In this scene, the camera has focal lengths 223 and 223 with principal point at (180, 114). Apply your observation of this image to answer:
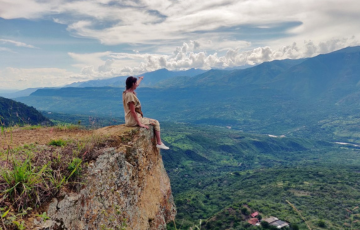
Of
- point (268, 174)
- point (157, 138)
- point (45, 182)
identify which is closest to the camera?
point (45, 182)

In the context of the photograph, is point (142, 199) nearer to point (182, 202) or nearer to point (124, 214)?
point (124, 214)

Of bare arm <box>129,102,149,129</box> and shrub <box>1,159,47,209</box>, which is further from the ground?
bare arm <box>129,102,149,129</box>

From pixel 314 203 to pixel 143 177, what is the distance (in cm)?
7928

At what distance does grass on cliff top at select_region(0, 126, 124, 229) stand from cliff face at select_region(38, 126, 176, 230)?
28cm

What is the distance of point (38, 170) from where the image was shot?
5355 mm

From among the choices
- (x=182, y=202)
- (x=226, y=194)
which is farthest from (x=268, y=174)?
(x=182, y=202)

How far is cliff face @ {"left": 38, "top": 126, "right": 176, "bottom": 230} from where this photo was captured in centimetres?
A: 535

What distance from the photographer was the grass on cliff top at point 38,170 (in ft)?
14.4

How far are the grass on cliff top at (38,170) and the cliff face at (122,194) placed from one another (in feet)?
0.90

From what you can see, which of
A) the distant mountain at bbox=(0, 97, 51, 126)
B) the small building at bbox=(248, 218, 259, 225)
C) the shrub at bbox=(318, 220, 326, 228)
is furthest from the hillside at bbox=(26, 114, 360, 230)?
the distant mountain at bbox=(0, 97, 51, 126)

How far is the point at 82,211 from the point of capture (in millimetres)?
5613

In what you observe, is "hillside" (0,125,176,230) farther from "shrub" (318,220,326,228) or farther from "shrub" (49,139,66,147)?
"shrub" (318,220,326,228)

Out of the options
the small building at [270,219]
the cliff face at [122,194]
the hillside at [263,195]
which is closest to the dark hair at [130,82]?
the cliff face at [122,194]

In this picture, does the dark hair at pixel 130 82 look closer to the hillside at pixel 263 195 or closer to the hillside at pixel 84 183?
the hillside at pixel 84 183
